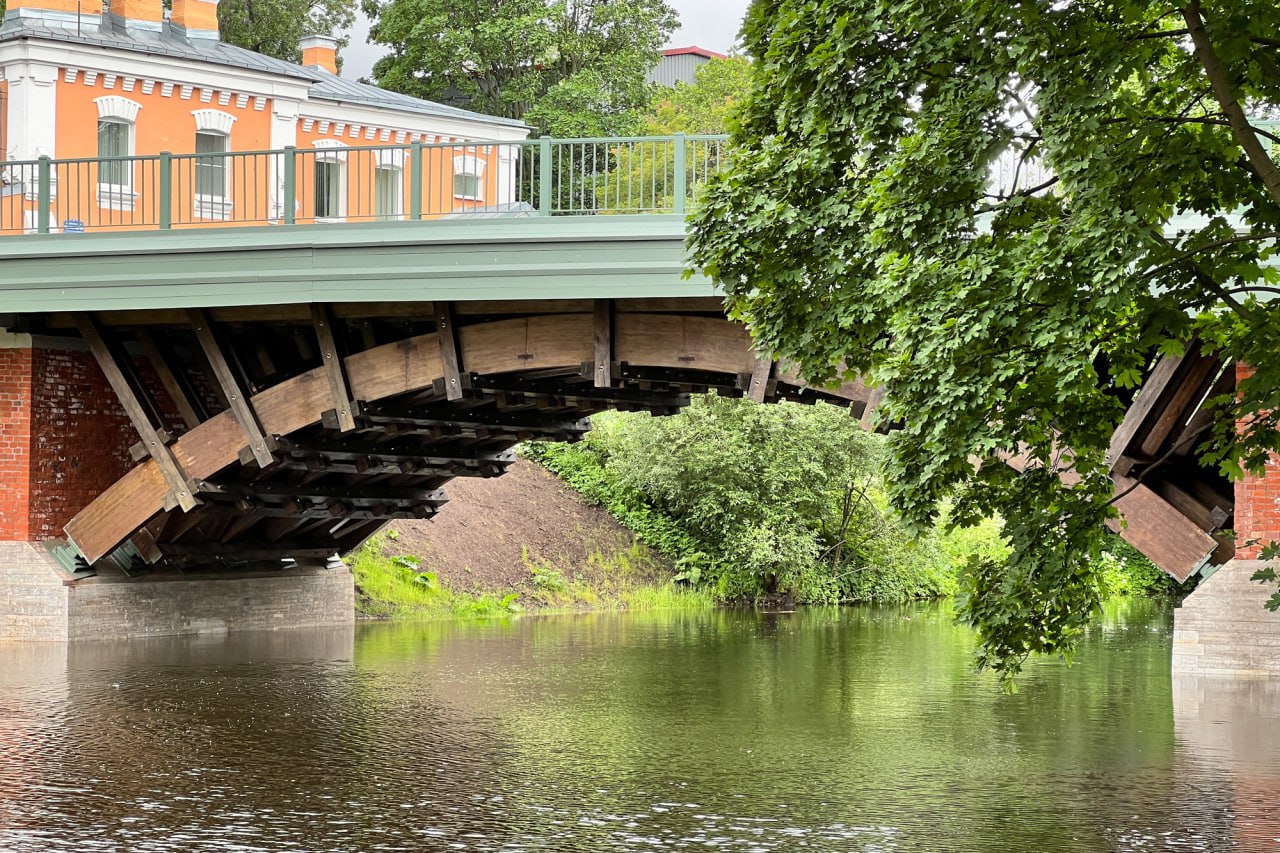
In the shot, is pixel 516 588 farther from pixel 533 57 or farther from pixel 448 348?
pixel 533 57

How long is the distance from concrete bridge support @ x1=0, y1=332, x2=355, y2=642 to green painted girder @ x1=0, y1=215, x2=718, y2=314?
5.53 feet

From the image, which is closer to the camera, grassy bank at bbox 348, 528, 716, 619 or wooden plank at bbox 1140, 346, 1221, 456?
wooden plank at bbox 1140, 346, 1221, 456

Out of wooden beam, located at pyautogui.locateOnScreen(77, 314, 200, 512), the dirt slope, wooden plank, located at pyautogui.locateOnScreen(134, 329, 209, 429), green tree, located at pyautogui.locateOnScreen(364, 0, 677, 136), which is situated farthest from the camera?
green tree, located at pyautogui.locateOnScreen(364, 0, 677, 136)

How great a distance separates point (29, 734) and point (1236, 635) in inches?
456

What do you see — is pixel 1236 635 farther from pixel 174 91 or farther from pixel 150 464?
pixel 174 91

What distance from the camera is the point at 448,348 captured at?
1906 cm

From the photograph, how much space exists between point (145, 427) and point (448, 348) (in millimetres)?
4460

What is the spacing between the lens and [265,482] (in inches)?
896

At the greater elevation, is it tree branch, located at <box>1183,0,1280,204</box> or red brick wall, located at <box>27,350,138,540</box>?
tree branch, located at <box>1183,0,1280,204</box>

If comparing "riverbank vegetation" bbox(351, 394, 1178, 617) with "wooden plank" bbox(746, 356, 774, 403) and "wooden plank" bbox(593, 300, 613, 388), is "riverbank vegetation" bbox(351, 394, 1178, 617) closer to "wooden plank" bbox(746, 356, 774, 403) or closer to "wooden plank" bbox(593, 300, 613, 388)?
"wooden plank" bbox(593, 300, 613, 388)

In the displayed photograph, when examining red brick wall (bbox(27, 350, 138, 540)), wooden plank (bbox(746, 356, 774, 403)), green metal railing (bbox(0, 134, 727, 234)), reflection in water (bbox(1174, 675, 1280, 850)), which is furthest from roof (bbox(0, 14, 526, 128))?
reflection in water (bbox(1174, 675, 1280, 850))

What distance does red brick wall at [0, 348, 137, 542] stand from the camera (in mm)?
21312

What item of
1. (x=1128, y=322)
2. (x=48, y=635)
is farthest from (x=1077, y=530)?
(x=48, y=635)

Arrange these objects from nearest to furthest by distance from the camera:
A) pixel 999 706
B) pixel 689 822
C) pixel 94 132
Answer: pixel 689 822
pixel 999 706
pixel 94 132
